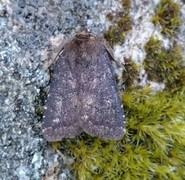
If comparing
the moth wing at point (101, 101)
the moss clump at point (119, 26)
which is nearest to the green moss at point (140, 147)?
the moth wing at point (101, 101)

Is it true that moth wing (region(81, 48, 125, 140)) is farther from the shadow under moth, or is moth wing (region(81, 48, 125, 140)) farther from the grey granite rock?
the grey granite rock

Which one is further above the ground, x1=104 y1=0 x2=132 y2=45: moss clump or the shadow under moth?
x1=104 y1=0 x2=132 y2=45: moss clump

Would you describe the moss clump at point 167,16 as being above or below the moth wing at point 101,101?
above

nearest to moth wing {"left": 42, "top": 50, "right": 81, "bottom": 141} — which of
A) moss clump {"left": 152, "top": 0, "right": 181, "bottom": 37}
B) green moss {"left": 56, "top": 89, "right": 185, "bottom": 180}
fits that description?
green moss {"left": 56, "top": 89, "right": 185, "bottom": 180}

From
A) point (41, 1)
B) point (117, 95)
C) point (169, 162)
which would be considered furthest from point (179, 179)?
point (41, 1)

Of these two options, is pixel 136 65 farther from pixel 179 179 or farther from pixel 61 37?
pixel 179 179

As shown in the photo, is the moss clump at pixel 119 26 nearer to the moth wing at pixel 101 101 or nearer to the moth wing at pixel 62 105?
the moth wing at pixel 101 101
